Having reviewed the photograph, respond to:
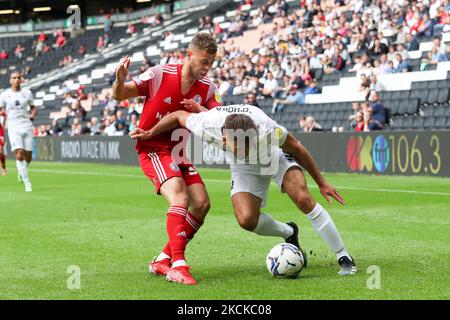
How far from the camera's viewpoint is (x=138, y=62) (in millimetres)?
46844

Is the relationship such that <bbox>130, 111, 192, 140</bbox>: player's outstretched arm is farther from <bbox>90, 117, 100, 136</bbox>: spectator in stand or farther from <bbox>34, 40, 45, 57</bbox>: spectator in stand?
<bbox>34, 40, 45, 57</bbox>: spectator in stand

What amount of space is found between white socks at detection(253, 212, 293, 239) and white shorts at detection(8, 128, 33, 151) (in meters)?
11.9

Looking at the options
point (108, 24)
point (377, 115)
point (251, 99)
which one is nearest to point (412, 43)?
point (377, 115)

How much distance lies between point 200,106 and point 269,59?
23.6 meters

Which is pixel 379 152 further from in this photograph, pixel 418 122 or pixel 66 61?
pixel 66 61

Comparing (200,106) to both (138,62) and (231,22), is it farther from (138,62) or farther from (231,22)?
(138,62)

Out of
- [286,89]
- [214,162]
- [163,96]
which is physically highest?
[163,96]

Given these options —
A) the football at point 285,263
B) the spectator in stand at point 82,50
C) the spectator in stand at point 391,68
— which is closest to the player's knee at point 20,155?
the spectator in stand at point 391,68

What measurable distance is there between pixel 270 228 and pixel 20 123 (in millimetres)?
12277

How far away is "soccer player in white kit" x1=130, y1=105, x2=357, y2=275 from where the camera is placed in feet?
24.7

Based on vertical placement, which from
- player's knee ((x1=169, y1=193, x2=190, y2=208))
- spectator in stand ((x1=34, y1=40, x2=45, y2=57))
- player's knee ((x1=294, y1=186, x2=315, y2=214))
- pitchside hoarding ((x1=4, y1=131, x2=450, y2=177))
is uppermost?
player's knee ((x1=294, y1=186, x2=315, y2=214))

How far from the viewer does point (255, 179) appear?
7.99 m

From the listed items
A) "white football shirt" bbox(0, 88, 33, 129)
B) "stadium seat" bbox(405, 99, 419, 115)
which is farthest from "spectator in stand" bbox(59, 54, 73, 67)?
"white football shirt" bbox(0, 88, 33, 129)

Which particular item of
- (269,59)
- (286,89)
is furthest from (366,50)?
(269,59)
